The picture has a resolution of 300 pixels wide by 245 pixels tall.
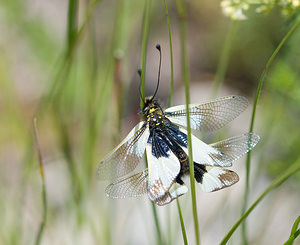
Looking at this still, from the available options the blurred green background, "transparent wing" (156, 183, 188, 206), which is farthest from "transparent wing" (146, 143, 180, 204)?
the blurred green background

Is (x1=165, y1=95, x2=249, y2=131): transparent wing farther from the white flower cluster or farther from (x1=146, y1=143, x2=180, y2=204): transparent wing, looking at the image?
the white flower cluster

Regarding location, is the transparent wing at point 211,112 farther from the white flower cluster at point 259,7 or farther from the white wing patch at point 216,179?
the white flower cluster at point 259,7

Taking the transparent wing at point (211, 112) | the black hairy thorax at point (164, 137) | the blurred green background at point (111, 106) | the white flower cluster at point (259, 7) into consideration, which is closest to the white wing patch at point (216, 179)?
the black hairy thorax at point (164, 137)

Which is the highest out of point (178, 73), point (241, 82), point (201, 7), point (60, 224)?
point (201, 7)

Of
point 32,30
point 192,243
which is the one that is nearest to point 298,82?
point 192,243

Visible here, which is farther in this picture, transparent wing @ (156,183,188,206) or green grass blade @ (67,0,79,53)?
green grass blade @ (67,0,79,53)

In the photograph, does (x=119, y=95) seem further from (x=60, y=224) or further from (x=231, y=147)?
(x=60, y=224)

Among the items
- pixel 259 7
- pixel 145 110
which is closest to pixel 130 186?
pixel 145 110
